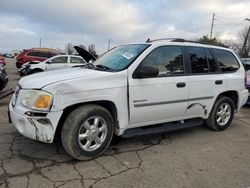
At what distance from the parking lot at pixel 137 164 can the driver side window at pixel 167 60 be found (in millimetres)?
1297

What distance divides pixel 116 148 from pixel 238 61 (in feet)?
11.3

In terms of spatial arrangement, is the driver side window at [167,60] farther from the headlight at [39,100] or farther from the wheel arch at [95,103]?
the headlight at [39,100]

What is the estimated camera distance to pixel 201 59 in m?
5.11

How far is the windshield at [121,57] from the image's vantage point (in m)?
4.22

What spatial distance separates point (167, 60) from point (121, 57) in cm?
82

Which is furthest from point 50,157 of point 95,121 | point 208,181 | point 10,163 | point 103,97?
point 208,181

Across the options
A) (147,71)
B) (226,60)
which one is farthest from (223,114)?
(147,71)

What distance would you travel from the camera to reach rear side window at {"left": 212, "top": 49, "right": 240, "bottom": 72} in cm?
543

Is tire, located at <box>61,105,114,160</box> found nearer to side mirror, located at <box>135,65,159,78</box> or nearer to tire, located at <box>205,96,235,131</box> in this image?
side mirror, located at <box>135,65,159,78</box>

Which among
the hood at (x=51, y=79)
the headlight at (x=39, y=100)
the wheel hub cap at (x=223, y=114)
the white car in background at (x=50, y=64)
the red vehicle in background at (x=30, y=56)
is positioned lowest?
the wheel hub cap at (x=223, y=114)

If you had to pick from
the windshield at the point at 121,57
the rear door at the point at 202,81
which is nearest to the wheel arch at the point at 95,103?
the windshield at the point at 121,57

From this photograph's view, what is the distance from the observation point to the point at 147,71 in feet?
13.2

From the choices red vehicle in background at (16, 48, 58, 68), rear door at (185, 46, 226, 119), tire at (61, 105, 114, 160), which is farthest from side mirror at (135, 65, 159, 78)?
red vehicle in background at (16, 48, 58, 68)

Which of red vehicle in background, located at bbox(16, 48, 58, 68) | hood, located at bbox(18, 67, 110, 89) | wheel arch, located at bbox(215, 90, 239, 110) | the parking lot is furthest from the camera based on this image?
red vehicle in background, located at bbox(16, 48, 58, 68)
